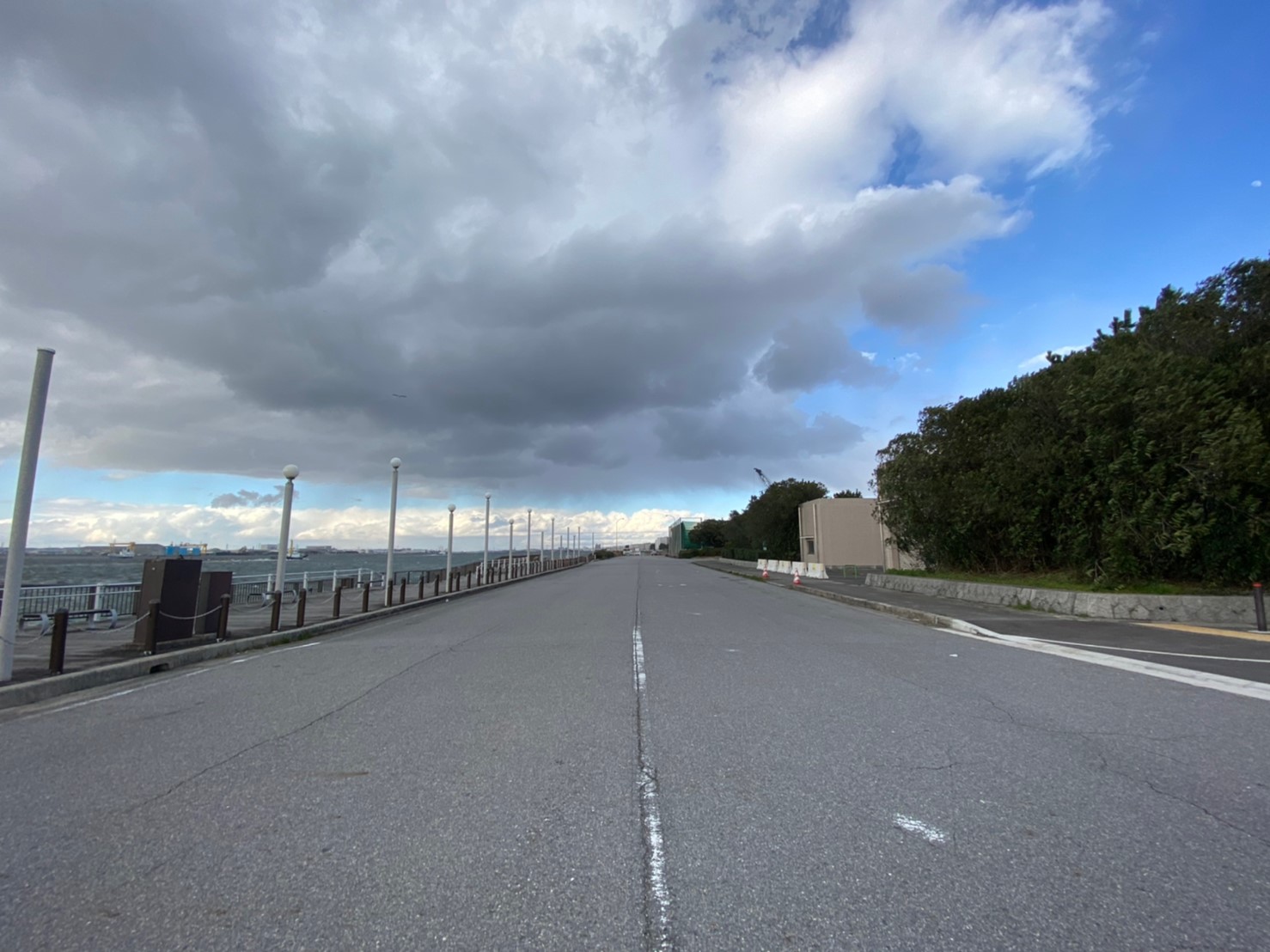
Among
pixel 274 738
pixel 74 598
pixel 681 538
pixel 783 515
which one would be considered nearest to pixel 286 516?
pixel 74 598

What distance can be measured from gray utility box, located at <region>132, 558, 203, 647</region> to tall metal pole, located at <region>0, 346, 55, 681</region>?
233 cm

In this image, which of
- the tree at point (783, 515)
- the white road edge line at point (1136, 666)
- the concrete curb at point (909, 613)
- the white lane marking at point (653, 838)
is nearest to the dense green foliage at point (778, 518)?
the tree at point (783, 515)

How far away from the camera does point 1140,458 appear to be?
55.6 feet

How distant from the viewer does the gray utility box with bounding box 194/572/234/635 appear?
13586mm

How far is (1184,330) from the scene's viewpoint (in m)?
18.9

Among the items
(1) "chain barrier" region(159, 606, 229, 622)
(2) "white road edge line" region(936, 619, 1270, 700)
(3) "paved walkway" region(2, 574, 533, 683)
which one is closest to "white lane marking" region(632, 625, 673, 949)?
(2) "white road edge line" region(936, 619, 1270, 700)

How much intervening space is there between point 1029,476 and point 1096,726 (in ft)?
51.8

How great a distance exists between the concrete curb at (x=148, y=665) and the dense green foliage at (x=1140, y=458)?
1869 centimetres

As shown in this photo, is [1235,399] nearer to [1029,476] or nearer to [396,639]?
[1029,476]

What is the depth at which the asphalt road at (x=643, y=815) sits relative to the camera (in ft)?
10.7

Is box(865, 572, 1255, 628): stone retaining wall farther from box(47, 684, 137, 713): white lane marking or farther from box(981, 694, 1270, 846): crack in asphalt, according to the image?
box(47, 684, 137, 713): white lane marking

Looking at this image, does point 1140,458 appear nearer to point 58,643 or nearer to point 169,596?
point 169,596

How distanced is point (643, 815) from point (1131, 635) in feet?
42.5

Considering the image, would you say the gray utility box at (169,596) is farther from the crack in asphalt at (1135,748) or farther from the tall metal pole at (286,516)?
the crack in asphalt at (1135,748)
